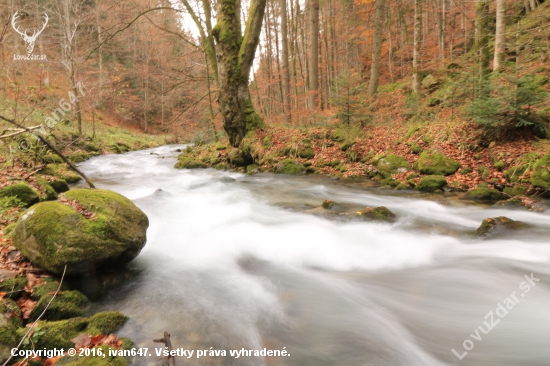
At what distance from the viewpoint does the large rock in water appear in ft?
11.2

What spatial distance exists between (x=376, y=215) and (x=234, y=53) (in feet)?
27.8

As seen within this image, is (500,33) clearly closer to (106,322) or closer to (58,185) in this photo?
(106,322)

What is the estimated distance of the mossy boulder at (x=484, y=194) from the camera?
655 cm

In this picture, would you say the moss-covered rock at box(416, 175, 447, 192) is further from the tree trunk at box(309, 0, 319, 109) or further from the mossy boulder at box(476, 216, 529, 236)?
the tree trunk at box(309, 0, 319, 109)

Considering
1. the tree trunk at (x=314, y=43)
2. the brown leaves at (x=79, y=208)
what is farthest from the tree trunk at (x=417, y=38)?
the brown leaves at (x=79, y=208)

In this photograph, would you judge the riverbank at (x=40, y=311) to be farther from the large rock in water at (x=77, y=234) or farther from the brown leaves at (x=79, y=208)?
the brown leaves at (x=79, y=208)

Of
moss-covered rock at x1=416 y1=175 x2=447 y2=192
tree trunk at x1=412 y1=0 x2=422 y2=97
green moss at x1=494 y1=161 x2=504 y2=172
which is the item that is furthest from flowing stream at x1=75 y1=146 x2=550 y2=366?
tree trunk at x1=412 y1=0 x2=422 y2=97

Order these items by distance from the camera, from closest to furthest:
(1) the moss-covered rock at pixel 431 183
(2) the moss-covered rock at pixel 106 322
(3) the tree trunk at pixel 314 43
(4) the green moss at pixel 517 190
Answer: (2) the moss-covered rock at pixel 106 322 < (4) the green moss at pixel 517 190 < (1) the moss-covered rock at pixel 431 183 < (3) the tree trunk at pixel 314 43

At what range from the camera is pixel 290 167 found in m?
10.7

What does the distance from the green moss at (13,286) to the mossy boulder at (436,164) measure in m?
8.54

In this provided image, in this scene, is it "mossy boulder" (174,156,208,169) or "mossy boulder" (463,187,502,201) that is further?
"mossy boulder" (174,156,208,169)

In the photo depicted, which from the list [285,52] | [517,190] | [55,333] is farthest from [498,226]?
[285,52]

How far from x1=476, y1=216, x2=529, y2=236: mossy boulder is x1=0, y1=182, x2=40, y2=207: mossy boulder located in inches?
315

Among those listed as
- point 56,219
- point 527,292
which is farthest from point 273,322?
point 527,292
